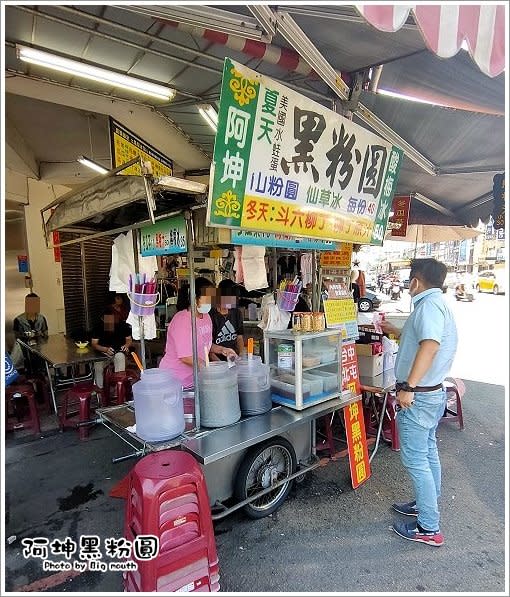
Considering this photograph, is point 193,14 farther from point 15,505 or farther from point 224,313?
point 15,505

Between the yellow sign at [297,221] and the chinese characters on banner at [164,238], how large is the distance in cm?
55

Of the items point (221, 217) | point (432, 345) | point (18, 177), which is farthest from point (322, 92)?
point (18, 177)

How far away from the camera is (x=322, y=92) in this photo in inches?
166

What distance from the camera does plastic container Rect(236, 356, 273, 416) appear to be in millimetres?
3092

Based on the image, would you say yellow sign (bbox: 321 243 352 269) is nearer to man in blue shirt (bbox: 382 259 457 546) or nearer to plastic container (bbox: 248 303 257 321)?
man in blue shirt (bbox: 382 259 457 546)

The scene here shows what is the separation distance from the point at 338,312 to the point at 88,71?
3.83 m

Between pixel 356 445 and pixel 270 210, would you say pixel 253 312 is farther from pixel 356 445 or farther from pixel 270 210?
pixel 270 210

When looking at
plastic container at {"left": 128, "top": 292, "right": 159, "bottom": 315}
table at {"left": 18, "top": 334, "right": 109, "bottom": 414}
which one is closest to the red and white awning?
plastic container at {"left": 128, "top": 292, "right": 159, "bottom": 315}

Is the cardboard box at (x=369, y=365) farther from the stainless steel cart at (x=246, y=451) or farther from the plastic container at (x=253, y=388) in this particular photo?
the plastic container at (x=253, y=388)

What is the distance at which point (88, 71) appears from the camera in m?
3.93

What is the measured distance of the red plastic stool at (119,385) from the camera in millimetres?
4871

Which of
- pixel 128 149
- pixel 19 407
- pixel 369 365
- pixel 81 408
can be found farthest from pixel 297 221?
pixel 19 407

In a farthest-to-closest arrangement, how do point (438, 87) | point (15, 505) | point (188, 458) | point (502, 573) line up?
point (438, 87), point (15, 505), point (502, 573), point (188, 458)

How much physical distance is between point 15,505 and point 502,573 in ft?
13.2
